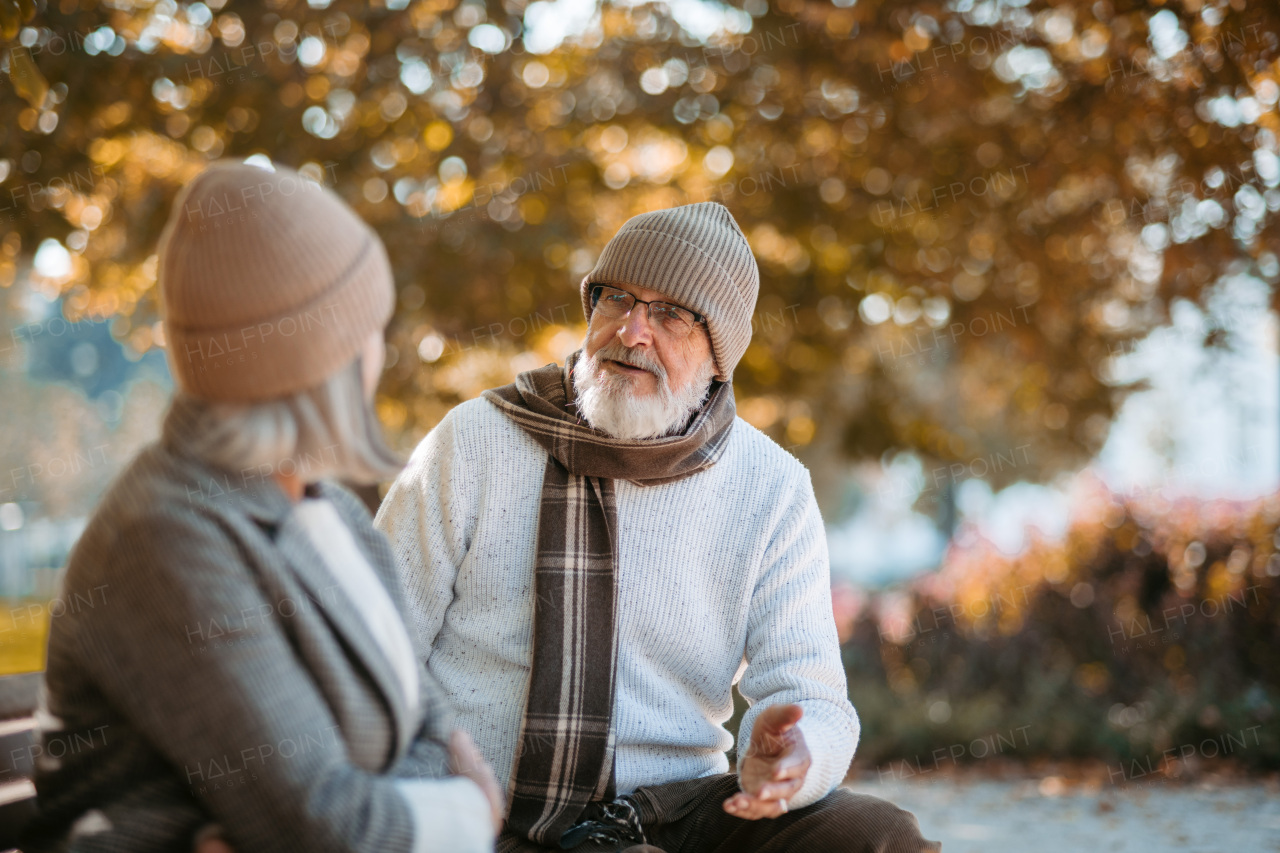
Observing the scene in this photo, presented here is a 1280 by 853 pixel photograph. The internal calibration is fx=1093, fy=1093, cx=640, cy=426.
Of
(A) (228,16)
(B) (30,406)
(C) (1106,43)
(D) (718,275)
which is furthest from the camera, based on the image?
(B) (30,406)

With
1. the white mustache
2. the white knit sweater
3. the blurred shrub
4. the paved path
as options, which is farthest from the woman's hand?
the blurred shrub

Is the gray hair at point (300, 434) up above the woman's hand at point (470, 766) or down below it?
above

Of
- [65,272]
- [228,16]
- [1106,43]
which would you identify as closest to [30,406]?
[65,272]

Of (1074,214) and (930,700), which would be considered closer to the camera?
(1074,214)

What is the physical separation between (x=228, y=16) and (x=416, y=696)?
4.17 metres

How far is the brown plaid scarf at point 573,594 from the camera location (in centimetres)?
238

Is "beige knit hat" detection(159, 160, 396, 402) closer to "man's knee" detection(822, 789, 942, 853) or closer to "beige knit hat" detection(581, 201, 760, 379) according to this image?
"beige knit hat" detection(581, 201, 760, 379)

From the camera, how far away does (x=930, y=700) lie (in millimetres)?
6621

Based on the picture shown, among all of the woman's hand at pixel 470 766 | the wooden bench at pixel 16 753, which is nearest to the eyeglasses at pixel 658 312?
the woman's hand at pixel 470 766

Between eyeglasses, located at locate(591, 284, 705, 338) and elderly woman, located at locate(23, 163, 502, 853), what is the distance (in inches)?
43.0

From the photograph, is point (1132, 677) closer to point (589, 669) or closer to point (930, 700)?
point (930, 700)

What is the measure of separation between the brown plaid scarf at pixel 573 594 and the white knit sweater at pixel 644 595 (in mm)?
53

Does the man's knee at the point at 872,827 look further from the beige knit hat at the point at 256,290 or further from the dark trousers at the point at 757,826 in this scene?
the beige knit hat at the point at 256,290

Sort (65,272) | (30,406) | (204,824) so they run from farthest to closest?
1. (30,406)
2. (65,272)
3. (204,824)
